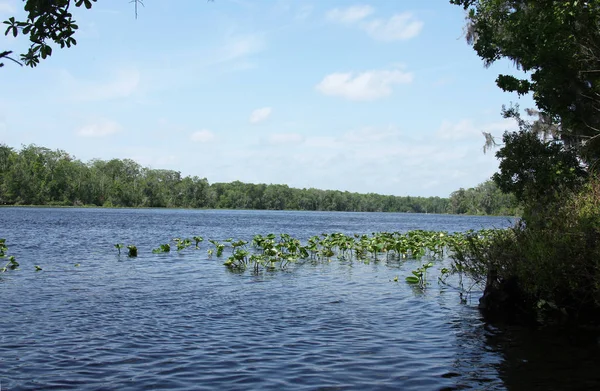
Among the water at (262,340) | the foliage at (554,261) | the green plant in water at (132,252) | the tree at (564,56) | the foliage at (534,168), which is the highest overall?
the tree at (564,56)

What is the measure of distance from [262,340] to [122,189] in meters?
140

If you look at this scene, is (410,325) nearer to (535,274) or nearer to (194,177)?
(535,274)

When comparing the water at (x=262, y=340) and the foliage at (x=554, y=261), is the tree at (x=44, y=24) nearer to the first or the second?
the water at (x=262, y=340)

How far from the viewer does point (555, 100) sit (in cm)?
1483

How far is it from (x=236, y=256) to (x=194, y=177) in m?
161

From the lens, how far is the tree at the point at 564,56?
13508mm

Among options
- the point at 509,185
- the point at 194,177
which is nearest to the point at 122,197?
the point at 194,177

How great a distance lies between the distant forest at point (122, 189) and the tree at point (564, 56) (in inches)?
3054

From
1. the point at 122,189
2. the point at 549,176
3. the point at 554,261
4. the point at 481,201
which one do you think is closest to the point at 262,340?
the point at 554,261

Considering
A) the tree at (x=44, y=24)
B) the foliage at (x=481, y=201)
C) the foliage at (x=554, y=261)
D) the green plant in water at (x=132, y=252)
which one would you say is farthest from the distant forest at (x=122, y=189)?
the tree at (x=44, y=24)

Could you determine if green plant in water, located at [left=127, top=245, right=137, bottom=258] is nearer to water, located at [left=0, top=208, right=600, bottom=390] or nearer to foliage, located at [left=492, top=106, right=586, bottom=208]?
water, located at [left=0, top=208, right=600, bottom=390]

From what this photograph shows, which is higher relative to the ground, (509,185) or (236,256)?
(509,185)

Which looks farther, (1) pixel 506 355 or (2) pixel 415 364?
(1) pixel 506 355

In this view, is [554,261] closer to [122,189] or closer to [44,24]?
[44,24]
